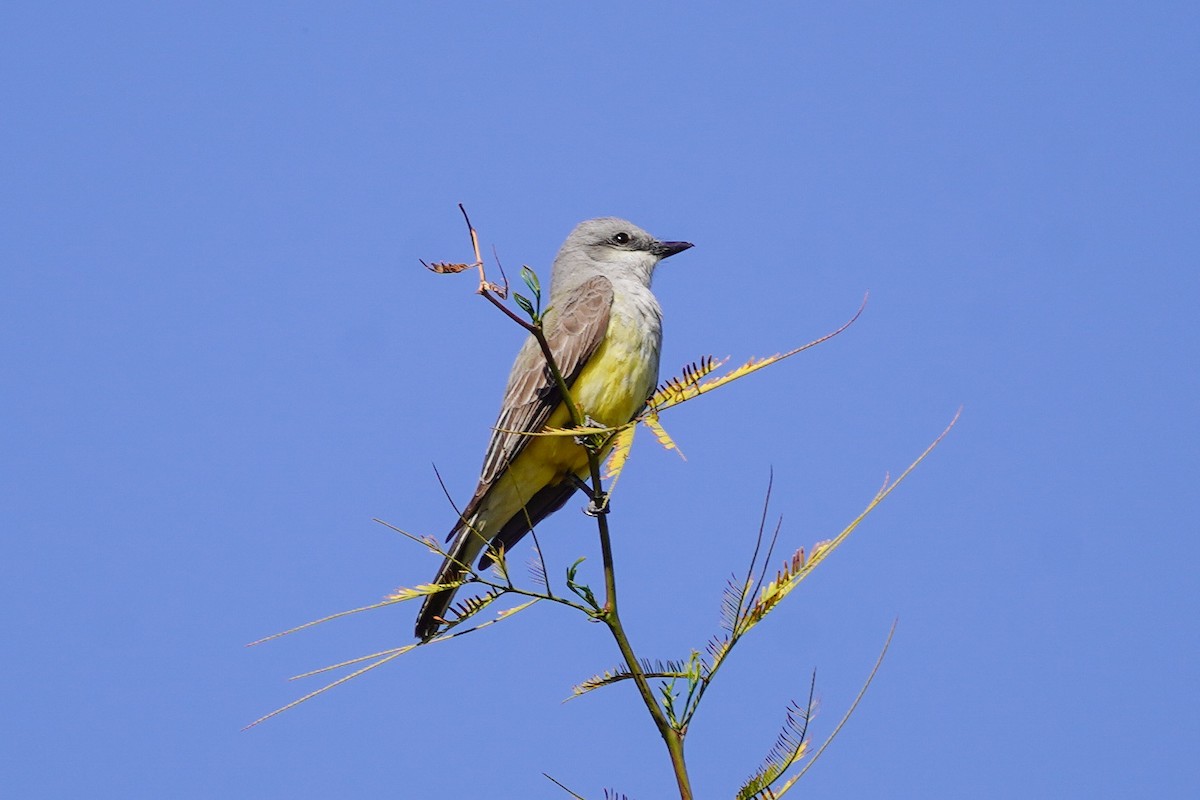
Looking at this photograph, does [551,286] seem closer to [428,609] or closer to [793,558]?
[428,609]

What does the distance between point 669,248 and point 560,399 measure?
163 cm

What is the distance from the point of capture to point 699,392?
11.5 feet

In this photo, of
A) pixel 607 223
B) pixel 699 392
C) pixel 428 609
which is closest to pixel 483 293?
pixel 699 392

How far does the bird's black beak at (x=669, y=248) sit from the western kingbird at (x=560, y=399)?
534 mm

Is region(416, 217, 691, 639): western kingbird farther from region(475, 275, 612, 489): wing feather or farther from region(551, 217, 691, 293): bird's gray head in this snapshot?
region(551, 217, 691, 293): bird's gray head

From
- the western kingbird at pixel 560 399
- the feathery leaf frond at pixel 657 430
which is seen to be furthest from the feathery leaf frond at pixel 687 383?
the western kingbird at pixel 560 399

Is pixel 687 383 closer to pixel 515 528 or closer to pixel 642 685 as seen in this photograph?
pixel 642 685

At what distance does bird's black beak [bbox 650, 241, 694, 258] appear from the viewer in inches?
297

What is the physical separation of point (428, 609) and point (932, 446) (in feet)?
10.5

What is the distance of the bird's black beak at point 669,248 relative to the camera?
7.55 metres

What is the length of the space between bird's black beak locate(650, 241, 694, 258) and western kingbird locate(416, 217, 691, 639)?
534 millimetres

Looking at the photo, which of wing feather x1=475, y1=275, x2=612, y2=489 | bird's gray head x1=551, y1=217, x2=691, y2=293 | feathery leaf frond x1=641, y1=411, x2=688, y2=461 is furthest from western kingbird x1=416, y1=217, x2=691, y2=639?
feathery leaf frond x1=641, y1=411, x2=688, y2=461

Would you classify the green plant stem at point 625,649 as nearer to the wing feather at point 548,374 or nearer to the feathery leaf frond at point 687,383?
the feathery leaf frond at point 687,383

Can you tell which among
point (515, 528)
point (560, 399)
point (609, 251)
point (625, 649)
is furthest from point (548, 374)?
point (625, 649)
